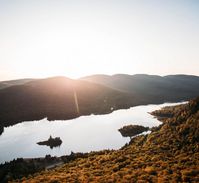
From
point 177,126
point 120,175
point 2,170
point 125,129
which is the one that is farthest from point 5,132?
point 120,175

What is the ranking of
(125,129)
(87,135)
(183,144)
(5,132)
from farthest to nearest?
1. (5,132)
2. (125,129)
3. (87,135)
4. (183,144)

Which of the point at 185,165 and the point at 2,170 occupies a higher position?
the point at 185,165

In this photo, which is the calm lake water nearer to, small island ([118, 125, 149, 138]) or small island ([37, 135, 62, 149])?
small island ([37, 135, 62, 149])

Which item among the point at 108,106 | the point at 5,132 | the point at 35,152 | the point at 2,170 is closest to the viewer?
the point at 2,170

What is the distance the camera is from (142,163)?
38.9 m

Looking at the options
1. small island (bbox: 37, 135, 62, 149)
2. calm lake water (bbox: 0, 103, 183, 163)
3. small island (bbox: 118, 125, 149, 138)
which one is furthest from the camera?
small island (bbox: 118, 125, 149, 138)

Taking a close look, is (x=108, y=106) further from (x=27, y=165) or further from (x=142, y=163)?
(x=142, y=163)

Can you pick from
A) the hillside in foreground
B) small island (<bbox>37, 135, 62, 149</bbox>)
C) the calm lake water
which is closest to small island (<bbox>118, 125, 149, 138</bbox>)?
the calm lake water

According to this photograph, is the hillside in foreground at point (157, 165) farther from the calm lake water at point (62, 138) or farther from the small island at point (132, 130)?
the small island at point (132, 130)

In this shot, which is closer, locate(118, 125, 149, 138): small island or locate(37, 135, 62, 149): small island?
locate(37, 135, 62, 149): small island

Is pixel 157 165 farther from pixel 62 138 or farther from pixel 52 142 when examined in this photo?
pixel 62 138

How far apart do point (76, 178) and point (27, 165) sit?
21.5 m

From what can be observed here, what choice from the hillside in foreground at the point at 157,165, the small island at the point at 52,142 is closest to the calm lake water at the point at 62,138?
the small island at the point at 52,142

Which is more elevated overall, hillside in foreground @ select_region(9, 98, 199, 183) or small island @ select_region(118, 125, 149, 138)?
hillside in foreground @ select_region(9, 98, 199, 183)
